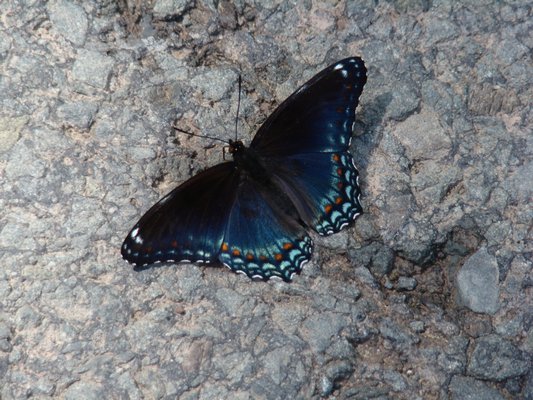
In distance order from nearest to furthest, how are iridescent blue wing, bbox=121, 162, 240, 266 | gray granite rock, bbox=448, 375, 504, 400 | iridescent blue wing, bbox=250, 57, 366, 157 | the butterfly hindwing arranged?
1. gray granite rock, bbox=448, 375, 504, 400
2. iridescent blue wing, bbox=121, 162, 240, 266
3. the butterfly hindwing
4. iridescent blue wing, bbox=250, 57, 366, 157

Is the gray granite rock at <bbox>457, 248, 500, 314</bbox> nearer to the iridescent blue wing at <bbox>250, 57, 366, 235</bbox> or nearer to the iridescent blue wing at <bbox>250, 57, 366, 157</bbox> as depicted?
the iridescent blue wing at <bbox>250, 57, 366, 235</bbox>

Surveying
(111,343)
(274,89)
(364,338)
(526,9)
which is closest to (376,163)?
(274,89)

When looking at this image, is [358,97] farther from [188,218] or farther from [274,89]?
[188,218]

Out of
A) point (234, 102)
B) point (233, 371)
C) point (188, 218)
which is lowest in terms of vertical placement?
point (233, 371)

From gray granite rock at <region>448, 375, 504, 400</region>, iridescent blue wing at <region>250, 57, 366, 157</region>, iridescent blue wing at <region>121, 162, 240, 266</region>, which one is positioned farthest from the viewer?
iridescent blue wing at <region>250, 57, 366, 157</region>

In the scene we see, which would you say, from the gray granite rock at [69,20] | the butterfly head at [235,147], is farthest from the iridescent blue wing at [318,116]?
the gray granite rock at [69,20]

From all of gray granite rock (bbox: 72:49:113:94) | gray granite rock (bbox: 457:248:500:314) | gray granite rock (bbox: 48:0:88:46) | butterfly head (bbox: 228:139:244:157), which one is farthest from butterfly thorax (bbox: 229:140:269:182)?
gray granite rock (bbox: 457:248:500:314)
